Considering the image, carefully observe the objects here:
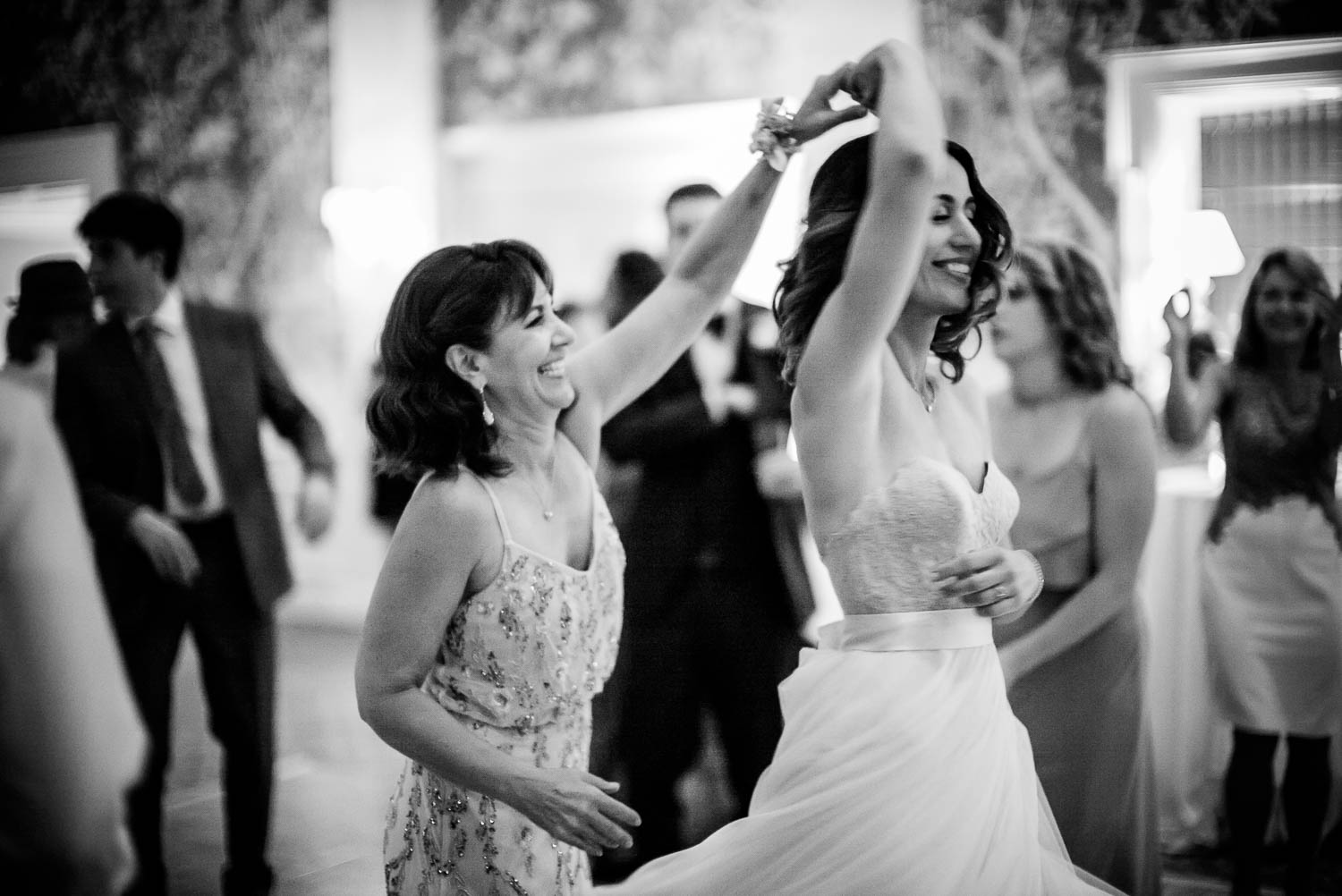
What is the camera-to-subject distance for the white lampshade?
221cm

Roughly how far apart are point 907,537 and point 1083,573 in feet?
2.62

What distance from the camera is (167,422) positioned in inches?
102

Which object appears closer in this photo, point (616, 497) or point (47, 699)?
point (47, 699)

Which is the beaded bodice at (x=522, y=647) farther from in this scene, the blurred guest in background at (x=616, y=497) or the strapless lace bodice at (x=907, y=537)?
the blurred guest in background at (x=616, y=497)

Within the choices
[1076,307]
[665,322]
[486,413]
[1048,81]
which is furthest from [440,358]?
[1048,81]

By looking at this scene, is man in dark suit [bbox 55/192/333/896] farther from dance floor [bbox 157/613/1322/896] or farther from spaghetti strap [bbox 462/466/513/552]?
spaghetti strap [bbox 462/466/513/552]

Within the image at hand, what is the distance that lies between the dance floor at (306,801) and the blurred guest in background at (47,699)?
0.41 metres

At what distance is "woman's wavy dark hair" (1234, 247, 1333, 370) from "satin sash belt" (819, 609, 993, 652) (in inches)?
41.5

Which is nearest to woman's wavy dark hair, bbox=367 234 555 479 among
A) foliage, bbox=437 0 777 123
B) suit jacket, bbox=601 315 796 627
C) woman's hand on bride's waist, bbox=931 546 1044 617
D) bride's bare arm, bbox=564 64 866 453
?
bride's bare arm, bbox=564 64 866 453

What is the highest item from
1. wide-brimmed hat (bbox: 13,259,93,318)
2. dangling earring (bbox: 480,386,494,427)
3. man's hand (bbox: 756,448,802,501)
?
wide-brimmed hat (bbox: 13,259,93,318)

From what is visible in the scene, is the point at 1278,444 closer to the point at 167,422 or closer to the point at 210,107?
the point at 167,422

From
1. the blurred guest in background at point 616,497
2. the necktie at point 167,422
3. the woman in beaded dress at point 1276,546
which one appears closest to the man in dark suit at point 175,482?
the necktie at point 167,422

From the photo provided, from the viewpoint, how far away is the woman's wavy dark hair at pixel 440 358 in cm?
142

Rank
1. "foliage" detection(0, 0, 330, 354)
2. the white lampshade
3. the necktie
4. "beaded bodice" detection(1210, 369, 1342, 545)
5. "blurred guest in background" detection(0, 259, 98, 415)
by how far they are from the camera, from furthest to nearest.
Result: "foliage" detection(0, 0, 330, 354), the necktie, "blurred guest in background" detection(0, 259, 98, 415), the white lampshade, "beaded bodice" detection(1210, 369, 1342, 545)
